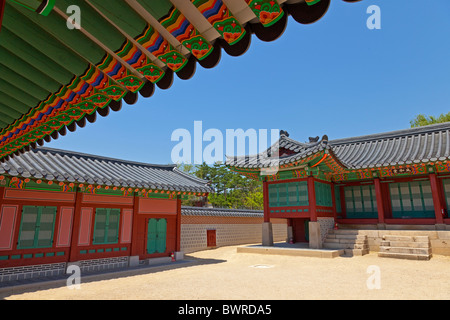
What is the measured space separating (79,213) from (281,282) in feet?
24.7

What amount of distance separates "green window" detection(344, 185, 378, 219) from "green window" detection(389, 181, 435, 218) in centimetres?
99

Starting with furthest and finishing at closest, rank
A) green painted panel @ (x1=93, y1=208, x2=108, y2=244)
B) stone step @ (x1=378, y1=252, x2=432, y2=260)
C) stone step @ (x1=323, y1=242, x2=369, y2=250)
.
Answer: stone step @ (x1=323, y1=242, x2=369, y2=250), stone step @ (x1=378, y1=252, x2=432, y2=260), green painted panel @ (x1=93, y1=208, x2=108, y2=244)

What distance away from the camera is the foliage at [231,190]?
111ft

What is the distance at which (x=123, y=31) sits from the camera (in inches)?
98.3

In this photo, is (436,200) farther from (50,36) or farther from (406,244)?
(50,36)

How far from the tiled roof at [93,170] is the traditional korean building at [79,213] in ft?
0.11

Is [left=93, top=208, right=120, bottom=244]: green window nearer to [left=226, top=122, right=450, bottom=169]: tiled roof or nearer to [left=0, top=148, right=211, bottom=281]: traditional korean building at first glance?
[left=0, top=148, right=211, bottom=281]: traditional korean building

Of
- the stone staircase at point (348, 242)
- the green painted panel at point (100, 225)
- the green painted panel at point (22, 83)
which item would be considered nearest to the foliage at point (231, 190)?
the stone staircase at point (348, 242)

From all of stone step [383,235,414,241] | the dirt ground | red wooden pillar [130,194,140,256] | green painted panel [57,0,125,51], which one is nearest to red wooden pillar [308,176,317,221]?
the dirt ground

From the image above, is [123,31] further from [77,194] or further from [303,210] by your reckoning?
[303,210]

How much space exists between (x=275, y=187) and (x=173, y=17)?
1366 centimetres

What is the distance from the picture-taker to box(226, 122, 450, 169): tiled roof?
44.0 ft

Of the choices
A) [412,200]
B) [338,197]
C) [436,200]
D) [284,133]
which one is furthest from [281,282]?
[412,200]
